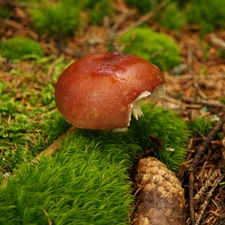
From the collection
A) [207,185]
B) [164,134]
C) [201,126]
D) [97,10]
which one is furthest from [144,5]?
[207,185]

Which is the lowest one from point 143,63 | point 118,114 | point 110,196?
point 110,196

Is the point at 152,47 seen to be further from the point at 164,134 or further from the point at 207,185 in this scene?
the point at 207,185

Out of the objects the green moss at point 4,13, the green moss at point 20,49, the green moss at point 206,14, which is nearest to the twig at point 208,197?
the green moss at point 20,49

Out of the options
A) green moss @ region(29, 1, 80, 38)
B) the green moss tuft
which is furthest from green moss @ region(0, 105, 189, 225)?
green moss @ region(29, 1, 80, 38)

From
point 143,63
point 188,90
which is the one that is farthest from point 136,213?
point 188,90

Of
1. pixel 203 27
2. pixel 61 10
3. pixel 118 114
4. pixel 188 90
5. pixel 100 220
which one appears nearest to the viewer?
pixel 100 220

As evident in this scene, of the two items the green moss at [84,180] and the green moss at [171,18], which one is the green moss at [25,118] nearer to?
the green moss at [84,180]

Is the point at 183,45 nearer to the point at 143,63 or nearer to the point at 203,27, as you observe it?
the point at 203,27
